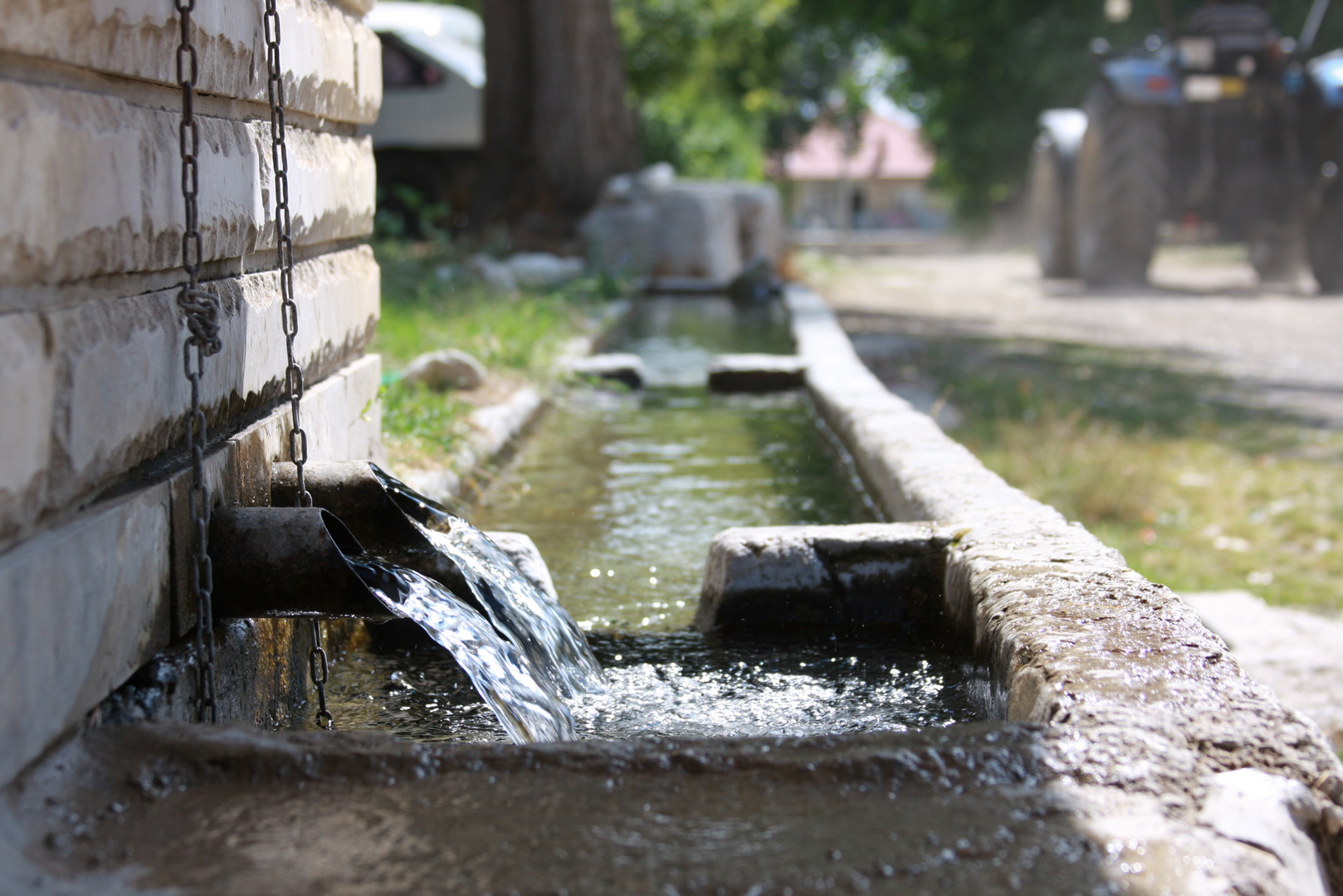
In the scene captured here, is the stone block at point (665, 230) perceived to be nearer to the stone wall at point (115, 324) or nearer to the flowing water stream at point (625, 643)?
the flowing water stream at point (625, 643)

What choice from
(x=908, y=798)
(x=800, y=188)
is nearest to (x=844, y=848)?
(x=908, y=798)

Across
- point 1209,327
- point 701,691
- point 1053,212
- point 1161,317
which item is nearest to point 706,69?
point 1053,212

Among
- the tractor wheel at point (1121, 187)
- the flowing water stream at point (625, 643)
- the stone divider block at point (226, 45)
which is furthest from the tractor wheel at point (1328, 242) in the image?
the stone divider block at point (226, 45)

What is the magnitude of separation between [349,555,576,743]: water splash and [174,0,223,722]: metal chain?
0.86 ft

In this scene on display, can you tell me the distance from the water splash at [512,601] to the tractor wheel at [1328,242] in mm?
10433

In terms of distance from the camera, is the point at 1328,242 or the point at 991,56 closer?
the point at 1328,242

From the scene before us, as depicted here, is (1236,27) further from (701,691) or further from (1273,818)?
(1273,818)

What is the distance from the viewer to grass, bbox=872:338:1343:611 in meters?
3.97

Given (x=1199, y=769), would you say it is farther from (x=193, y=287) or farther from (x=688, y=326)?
(x=688, y=326)

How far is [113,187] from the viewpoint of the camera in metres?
1.71

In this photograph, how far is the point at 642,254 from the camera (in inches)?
413

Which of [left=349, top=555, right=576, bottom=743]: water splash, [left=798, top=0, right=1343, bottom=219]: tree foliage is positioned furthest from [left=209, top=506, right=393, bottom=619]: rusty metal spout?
[left=798, top=0, right=1343, bottom=219]: tree foliage

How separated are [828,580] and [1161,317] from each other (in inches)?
316

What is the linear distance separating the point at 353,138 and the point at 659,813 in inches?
87.7
